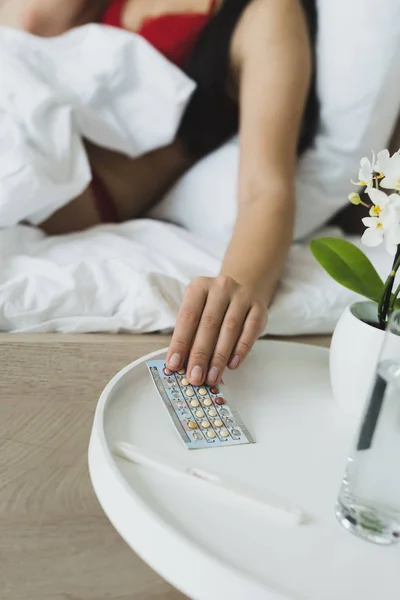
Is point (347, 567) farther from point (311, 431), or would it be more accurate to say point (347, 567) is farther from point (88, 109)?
point (88, 109)

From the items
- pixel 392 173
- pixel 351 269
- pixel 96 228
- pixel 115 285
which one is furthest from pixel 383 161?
pixel 96 228

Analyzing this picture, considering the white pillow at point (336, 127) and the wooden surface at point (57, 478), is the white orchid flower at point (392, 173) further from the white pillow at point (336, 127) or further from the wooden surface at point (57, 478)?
the white pillow at point (336, 127)

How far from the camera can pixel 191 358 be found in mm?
569

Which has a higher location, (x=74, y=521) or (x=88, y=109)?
(x=88, y=109)

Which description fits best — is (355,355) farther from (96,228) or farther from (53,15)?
(53,15)

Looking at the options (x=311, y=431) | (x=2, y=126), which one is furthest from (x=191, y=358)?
(x=2, y=126)

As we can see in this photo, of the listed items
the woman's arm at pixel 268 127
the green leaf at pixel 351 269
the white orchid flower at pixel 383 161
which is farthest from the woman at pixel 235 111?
the white orchid flower at pixel 383 161

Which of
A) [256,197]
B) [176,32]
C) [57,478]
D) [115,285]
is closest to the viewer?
[57,478]

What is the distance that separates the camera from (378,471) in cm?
42

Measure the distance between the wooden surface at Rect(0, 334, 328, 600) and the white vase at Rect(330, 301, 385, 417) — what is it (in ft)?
0.65

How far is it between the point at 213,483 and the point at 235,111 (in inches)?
29.1

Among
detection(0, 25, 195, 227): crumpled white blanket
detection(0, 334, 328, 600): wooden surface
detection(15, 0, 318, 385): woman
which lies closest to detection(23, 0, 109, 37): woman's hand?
detection(15, 0, 318, 385): woman

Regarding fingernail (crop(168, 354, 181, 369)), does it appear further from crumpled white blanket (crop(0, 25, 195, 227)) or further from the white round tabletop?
crumpled white blanket (crop(0, 25, 195, 227))

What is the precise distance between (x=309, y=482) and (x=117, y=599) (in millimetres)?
162
